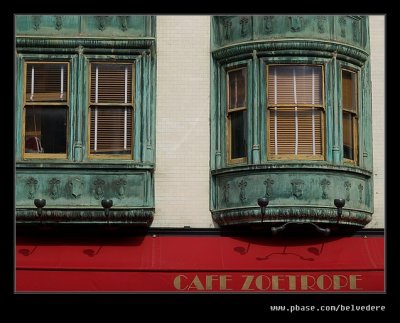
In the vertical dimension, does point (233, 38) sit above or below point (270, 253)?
above

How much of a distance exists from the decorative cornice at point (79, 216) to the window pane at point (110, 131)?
118 cm

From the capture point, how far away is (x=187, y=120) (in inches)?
657

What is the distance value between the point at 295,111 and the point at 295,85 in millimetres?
480

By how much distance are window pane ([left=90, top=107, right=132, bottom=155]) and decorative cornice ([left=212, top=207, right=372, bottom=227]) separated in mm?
2184

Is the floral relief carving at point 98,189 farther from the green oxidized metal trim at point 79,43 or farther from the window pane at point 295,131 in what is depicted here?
the window pane at point 295,131

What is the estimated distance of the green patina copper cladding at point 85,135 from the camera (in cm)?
1576

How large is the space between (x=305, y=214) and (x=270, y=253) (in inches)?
38.1

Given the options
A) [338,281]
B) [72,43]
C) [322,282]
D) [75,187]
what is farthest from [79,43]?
[338,281]

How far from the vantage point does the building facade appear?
51.1ft

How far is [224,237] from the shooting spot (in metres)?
16.2

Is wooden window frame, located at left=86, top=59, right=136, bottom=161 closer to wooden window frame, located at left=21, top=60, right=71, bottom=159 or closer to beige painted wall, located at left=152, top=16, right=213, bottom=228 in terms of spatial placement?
wooden window frame, located at left=21, top=60, right=71, bottom=159

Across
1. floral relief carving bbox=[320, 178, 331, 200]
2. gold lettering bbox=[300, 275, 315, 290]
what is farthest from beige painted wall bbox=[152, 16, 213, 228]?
floral relief carving bbox=[320, 178, 331, 200]

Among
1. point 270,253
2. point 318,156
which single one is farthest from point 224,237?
point 318,156

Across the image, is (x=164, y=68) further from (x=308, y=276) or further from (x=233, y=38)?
(x=308, y=276)
